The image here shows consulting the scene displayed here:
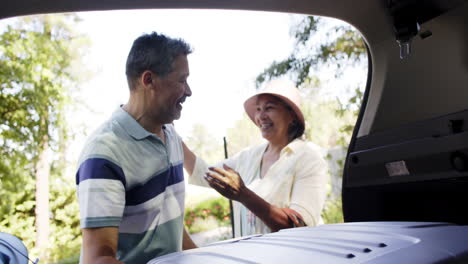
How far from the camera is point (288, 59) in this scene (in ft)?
18.5

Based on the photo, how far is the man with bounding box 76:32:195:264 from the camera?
1.09 metres

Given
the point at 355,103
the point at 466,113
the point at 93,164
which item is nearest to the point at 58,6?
the point at 93,164

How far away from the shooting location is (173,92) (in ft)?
4.83

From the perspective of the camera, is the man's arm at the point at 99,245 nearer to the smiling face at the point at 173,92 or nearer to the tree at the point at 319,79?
the smiling face at the point at 173,92

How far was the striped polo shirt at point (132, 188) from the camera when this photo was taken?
1.10 metres

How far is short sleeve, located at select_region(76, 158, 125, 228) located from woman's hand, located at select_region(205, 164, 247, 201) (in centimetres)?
61

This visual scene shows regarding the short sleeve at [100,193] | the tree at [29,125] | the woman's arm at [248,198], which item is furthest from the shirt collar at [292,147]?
the tree at [29,125]

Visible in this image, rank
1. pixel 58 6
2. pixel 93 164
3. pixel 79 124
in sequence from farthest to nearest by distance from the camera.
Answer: pixel 79 124, pixel 93 164, pixel 58 6

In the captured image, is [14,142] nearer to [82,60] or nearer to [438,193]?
[82,60]

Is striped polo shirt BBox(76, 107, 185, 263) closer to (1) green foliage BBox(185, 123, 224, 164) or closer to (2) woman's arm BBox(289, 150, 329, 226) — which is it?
(2) woman's arm BBox(289, 150, 329, 226)

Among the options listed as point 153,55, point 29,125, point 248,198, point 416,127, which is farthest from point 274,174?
point 29,125

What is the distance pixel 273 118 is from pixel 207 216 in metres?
4.66

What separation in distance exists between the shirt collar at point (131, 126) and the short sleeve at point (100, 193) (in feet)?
0.61

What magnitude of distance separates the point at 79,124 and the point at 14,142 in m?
0.90
